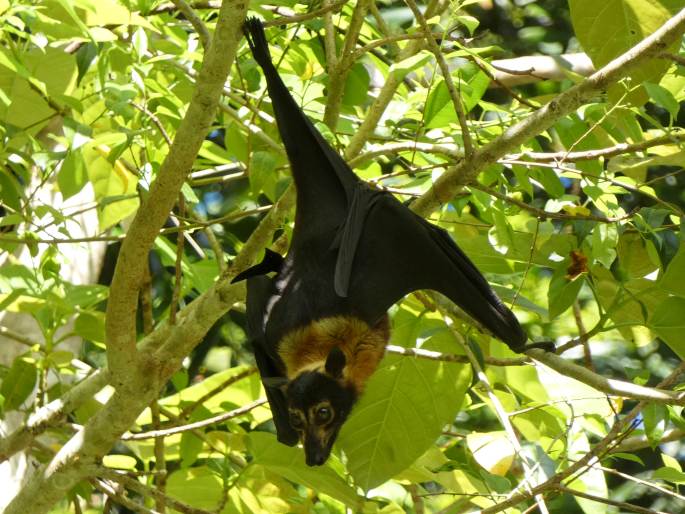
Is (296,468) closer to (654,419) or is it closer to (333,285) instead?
(333,285)

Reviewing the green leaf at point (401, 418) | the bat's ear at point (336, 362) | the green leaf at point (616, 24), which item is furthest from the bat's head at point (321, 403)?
the green leaf at point (616, 24)

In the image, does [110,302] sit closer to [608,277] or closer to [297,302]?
[297,302]

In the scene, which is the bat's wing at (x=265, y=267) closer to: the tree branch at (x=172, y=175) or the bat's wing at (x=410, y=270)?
the bat's wing at (x=410, y=270)

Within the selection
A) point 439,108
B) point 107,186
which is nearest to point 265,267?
point 439,108

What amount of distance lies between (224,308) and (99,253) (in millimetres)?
2803

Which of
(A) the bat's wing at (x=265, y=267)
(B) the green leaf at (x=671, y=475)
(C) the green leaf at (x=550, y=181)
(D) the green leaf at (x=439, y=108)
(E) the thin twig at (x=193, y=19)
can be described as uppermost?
(E) the thin twig at (x=193, y=19)

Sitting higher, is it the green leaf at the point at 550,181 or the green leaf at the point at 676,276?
the green leaf at the point at 550,181

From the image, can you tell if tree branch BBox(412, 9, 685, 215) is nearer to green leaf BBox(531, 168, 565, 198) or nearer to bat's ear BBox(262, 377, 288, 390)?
green leaf BBox(531, 168, 565, 198)

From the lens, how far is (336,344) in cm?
427

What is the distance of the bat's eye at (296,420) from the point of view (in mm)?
4098

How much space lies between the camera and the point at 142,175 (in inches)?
139

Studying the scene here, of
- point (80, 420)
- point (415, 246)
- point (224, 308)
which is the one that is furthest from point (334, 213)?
point (80, 420)

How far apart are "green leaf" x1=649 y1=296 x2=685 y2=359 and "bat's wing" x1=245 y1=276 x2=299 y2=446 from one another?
1.48m

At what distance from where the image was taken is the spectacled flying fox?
156 inches
